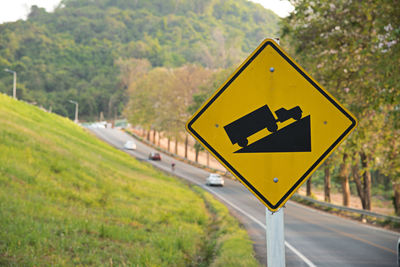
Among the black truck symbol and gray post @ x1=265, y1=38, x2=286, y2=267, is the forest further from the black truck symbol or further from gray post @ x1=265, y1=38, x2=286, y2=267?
gray post @ x1=265, y1=38, x2=286, y2=267

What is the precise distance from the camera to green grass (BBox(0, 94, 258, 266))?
8188 mm

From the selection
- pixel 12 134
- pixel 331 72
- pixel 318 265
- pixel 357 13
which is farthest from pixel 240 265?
pixel 12 134

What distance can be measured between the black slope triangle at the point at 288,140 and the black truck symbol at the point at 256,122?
5 cm

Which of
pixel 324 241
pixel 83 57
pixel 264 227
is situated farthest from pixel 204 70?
pixel 83 57

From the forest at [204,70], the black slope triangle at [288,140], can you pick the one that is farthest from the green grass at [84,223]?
the black slope triangle at [288,140]

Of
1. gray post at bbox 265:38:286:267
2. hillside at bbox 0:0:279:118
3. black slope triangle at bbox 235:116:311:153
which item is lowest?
gray post at bbox 265:38:286:267

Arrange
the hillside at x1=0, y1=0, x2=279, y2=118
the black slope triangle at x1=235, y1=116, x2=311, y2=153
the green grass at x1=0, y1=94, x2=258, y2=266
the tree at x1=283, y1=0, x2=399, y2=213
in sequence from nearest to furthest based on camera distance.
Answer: the black slope triangle at x1=235, y1=116, x2=311, y2=153, the green grass at x1=0, y1=94, x2=258, y2=266, the tree at x1=283, y1=0, x2=399, y2=213, the hillside at x1=0, y1=0, x2=279, y2=118

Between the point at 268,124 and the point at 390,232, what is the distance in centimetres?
1684

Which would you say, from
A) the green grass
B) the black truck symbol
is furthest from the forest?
the green grass

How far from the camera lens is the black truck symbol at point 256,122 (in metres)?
2.80

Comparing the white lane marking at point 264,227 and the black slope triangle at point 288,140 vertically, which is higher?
the black slope triangle at point 288,140

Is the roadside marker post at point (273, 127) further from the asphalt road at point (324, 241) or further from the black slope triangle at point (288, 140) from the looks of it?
the asphalt road at point (324, 241)

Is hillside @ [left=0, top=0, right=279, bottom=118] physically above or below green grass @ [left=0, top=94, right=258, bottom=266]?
above

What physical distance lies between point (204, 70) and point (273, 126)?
59.0 m
